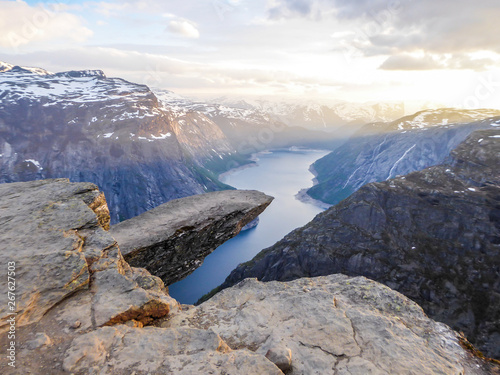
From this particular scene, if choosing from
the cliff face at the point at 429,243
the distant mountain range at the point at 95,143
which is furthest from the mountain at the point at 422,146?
the distant mountain range at the point at 95,143

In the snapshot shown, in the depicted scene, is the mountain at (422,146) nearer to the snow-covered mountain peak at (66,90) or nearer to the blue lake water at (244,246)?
the blue lake water at (244,246)

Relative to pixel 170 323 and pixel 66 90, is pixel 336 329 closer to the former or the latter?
pixel 170 323

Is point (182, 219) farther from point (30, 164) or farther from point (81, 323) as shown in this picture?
point (30, 164)

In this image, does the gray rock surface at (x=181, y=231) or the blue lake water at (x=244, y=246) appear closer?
the gray rock surface at (x=181, y=231)

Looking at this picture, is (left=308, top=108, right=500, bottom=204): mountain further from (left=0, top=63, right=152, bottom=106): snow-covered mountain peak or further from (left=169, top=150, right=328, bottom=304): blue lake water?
(left=0, top=63, right=152, bottom=106): snow-covered mountain peak

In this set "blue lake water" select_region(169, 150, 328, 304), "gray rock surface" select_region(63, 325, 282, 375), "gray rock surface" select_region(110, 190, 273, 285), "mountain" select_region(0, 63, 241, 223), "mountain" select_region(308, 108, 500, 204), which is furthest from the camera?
"mountain" select_region(308, 108, 500, 204)

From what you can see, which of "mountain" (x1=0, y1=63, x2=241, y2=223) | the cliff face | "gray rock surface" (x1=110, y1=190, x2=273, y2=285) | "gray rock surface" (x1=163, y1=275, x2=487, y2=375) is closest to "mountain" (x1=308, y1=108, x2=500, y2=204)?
the cliff face
